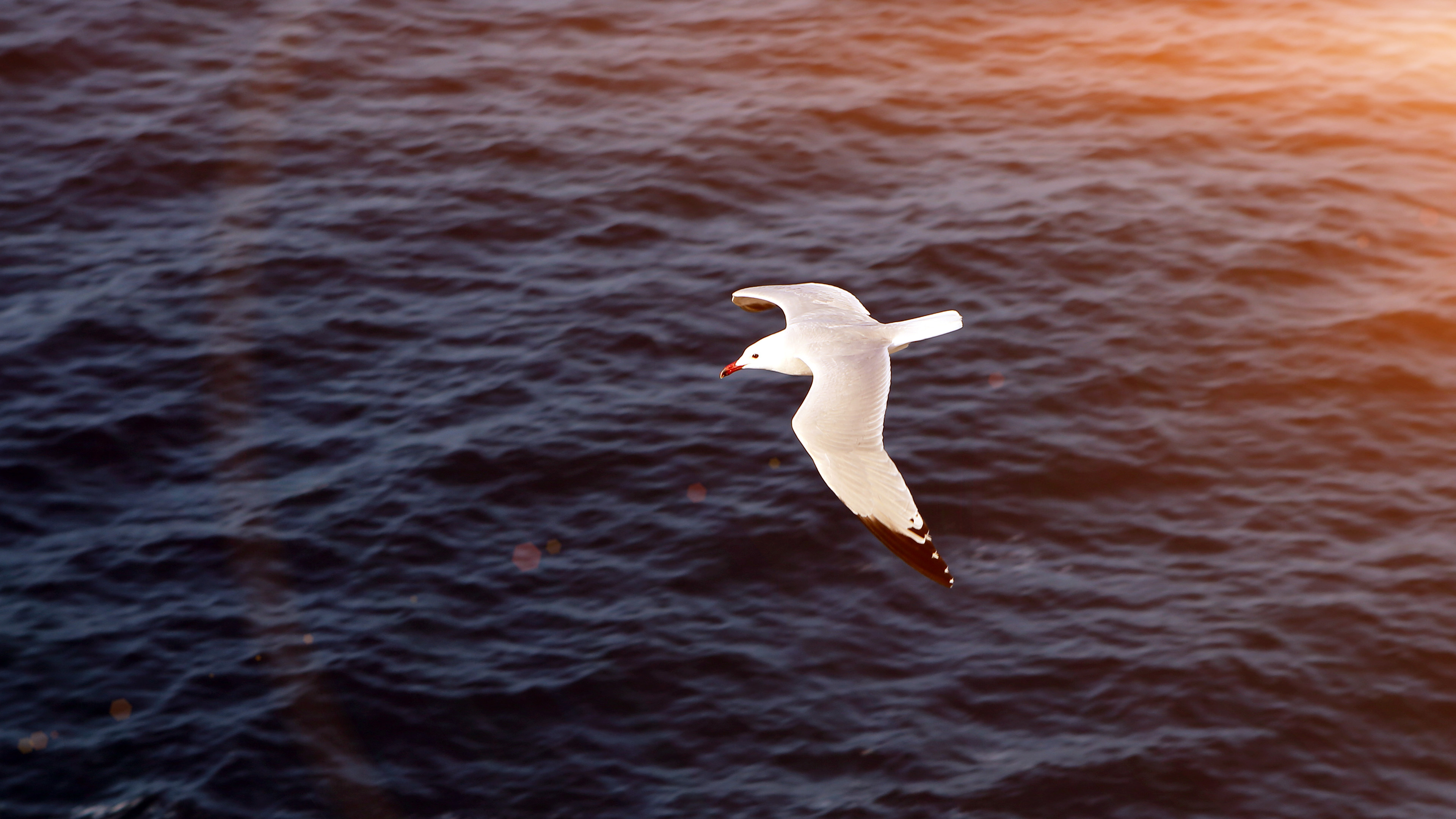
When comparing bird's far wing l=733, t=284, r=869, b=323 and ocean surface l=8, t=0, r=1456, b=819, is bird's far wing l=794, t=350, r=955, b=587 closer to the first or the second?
bird's far wing l=733, t=284, r=869, b=323

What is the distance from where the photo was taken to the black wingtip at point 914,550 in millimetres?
8570

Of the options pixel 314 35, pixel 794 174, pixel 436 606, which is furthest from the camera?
pixel 314 35

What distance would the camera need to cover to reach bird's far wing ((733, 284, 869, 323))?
11656mm

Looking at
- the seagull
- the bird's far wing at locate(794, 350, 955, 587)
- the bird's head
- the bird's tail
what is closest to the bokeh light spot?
the seagull

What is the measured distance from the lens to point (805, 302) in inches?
476

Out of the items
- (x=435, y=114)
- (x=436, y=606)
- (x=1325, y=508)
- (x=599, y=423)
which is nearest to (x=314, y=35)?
(x=435, y=114)

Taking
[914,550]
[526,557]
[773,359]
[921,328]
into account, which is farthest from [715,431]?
[914,550]

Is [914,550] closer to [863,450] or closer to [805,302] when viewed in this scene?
[863,450]

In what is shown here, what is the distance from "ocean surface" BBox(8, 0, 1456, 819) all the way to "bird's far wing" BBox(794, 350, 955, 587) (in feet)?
20.5

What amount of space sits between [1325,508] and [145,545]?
47.2 ft

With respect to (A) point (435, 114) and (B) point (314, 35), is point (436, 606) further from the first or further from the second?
(B) point (314, 35)

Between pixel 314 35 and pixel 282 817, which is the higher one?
pixel 314 35

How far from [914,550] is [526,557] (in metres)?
9.32

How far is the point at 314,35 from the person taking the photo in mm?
28359
